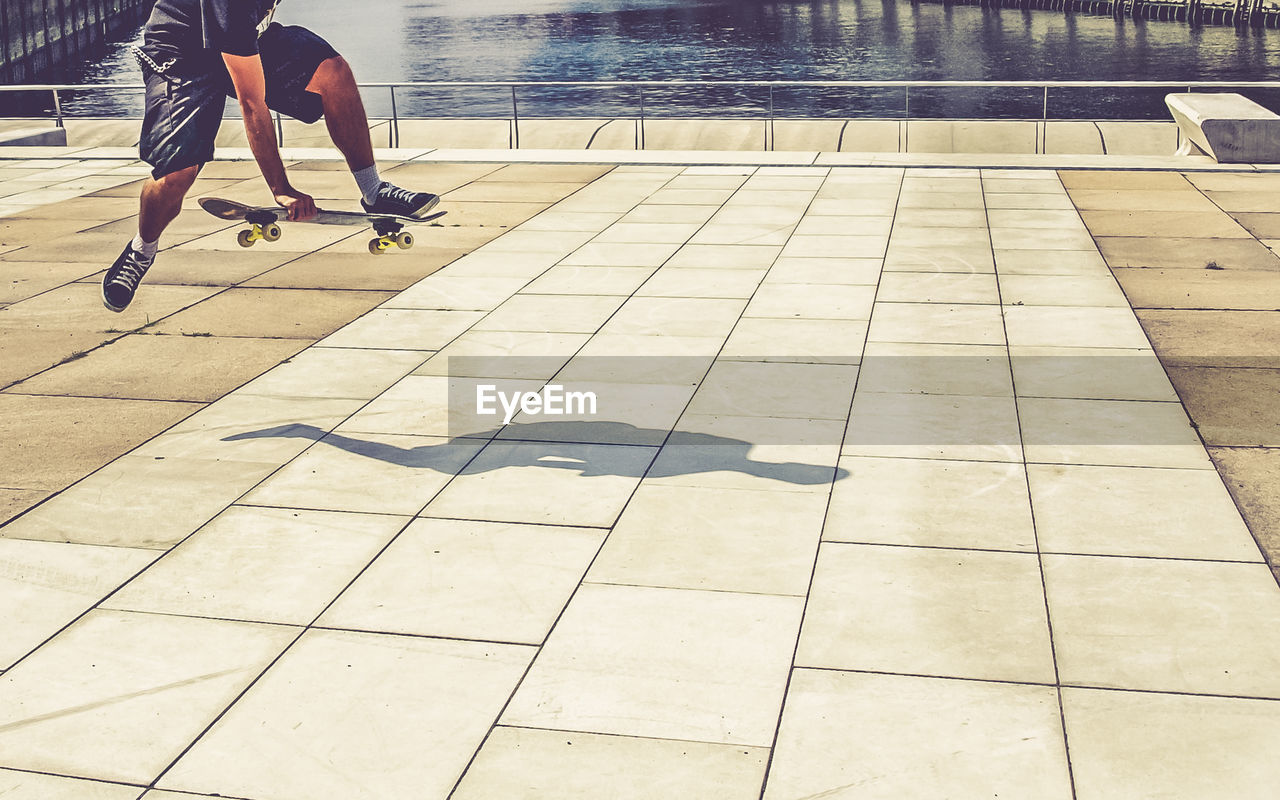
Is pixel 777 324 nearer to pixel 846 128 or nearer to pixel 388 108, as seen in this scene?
pixel 846 128

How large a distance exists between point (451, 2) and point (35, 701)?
484 ft

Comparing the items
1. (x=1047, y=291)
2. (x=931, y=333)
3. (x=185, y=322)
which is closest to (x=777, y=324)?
(x=931, y=333)

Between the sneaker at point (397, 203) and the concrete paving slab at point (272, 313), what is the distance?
210 inches

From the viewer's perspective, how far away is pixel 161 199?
7.56m

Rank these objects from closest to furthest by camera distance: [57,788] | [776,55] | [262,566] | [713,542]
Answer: [57,788] < [262,566] < [713,542] < [776,55]

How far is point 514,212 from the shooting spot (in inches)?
709

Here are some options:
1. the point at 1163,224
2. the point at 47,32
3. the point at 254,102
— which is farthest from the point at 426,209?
the point at 47,32

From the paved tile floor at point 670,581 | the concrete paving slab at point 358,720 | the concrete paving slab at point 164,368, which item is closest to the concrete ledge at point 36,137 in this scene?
the concrete paving slab at point 164,368

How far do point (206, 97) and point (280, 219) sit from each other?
2.81ft

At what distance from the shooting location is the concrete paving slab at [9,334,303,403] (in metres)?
10.7

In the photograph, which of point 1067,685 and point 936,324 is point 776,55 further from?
point 1067,685

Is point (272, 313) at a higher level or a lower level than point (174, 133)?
lower

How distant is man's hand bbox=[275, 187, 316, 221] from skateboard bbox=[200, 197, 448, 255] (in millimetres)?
35

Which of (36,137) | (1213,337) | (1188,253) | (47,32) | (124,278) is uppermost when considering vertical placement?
(47,32)
